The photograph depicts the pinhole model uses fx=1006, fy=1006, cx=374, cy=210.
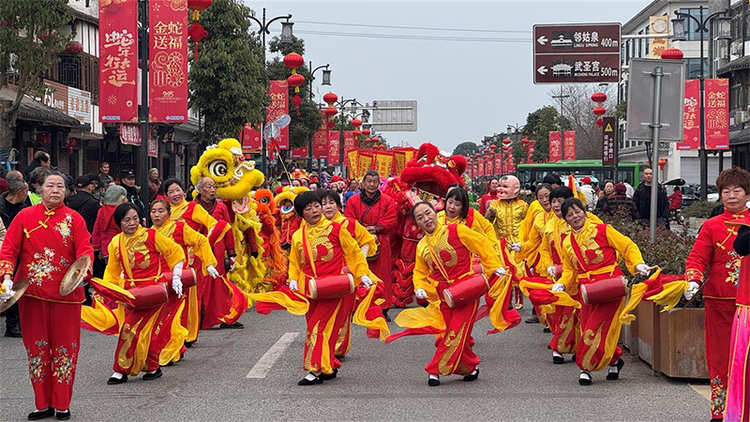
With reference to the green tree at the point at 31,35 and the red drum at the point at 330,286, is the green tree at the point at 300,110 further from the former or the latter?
the red drum at the point at 330,286

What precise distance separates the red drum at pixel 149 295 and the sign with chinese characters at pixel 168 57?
926 cm

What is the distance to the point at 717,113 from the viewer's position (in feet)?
92.5

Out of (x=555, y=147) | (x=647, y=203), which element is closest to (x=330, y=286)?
(x=647, y=203)

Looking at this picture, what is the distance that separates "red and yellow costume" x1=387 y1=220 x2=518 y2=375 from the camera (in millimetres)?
7730

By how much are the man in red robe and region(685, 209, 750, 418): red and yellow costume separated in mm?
5800

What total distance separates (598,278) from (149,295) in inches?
137

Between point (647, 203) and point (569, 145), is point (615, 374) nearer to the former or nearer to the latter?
point (647, 203)

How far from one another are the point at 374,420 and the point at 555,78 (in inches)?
594

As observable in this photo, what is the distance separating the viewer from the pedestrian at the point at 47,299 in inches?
257

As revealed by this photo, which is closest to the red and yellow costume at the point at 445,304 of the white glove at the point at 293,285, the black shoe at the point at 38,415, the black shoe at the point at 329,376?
the black shoe at the point at 329,376

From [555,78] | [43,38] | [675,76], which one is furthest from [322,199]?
[555,78]

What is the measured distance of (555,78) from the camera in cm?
2055

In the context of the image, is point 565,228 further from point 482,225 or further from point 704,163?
point 704,163

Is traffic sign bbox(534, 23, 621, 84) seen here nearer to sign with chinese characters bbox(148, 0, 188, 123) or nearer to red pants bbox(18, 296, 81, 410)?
sign with chinese characters bbox(148, 0, 188, 123)
